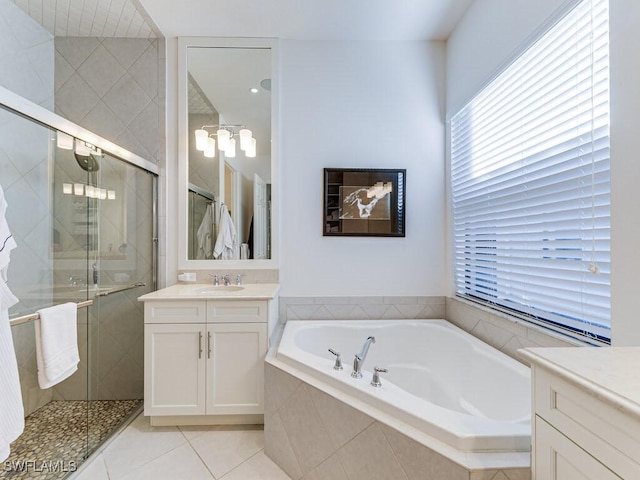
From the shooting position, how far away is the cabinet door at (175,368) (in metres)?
1.81

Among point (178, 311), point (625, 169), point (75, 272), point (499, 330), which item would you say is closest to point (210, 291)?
point (178, 311)

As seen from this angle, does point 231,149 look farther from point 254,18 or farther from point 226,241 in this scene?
point 254,18

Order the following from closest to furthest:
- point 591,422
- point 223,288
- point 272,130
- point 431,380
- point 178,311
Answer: point 591,422, point 178,311, point 431,380, point 223,288, point 272,130

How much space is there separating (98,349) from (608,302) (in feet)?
8.83

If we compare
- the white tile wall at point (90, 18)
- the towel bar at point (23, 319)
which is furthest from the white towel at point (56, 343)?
the white tile wall at point (90, 18)

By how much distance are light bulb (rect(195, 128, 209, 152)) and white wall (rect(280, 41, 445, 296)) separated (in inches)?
24.7

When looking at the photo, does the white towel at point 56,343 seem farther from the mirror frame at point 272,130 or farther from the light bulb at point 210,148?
the light bulb at point 210,148

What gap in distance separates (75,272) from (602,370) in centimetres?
230

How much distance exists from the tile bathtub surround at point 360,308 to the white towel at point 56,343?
4.24 ft

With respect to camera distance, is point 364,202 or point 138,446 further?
point 364,202

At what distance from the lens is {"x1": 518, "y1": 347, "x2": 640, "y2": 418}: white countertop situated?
59 cm

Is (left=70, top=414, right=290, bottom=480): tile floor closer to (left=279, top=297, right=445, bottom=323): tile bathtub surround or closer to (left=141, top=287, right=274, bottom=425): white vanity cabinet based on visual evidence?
(left=141, top=287, right=274, bottom=425): white vanity cabinet

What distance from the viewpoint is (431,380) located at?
2014 mm

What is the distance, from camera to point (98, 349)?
190cm
